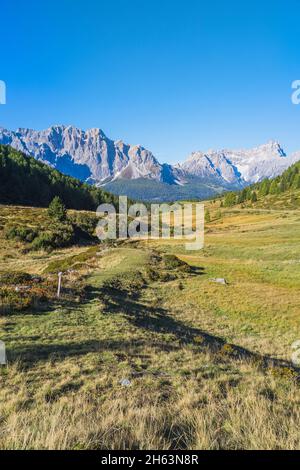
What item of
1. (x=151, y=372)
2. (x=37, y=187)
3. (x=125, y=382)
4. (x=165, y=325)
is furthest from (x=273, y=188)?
(x=125, y=382)

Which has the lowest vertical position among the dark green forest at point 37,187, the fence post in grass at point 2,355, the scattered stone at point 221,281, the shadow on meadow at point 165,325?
the scattered stone at point 221,281

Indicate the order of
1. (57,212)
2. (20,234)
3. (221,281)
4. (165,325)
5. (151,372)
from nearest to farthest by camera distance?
1. (151,372)
2. (165,325)
3. (221,281)
4. (20,234)
5. (57,212)

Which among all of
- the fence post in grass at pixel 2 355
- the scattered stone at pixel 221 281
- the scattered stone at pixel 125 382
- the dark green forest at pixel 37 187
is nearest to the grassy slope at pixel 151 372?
the scattered stone at pixel 125 382

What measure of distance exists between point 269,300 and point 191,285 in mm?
8254

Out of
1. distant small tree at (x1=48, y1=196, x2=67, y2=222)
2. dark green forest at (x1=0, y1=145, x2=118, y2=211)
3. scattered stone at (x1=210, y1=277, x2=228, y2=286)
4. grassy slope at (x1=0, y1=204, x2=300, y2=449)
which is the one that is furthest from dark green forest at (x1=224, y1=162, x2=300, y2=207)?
grassy slope at (x1=0, y1=204, x2=300, y2=449)

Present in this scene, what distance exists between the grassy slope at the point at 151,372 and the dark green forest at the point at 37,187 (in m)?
93.3

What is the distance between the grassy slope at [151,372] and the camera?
5.11m

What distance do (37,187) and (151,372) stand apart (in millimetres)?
123877

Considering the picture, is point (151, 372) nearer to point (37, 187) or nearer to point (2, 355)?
point (2, 355)

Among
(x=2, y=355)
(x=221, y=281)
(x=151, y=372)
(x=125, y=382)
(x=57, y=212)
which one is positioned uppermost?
(x=57, y=212)

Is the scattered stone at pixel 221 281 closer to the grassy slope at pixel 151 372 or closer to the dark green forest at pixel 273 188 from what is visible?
the grassy slope at pixel 151 372

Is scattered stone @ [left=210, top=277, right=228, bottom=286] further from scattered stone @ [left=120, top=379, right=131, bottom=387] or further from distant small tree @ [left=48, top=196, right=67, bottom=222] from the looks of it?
distant small tree @ [left=48, top=196, right=67, bottom=222]

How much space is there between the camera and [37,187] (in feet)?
397
